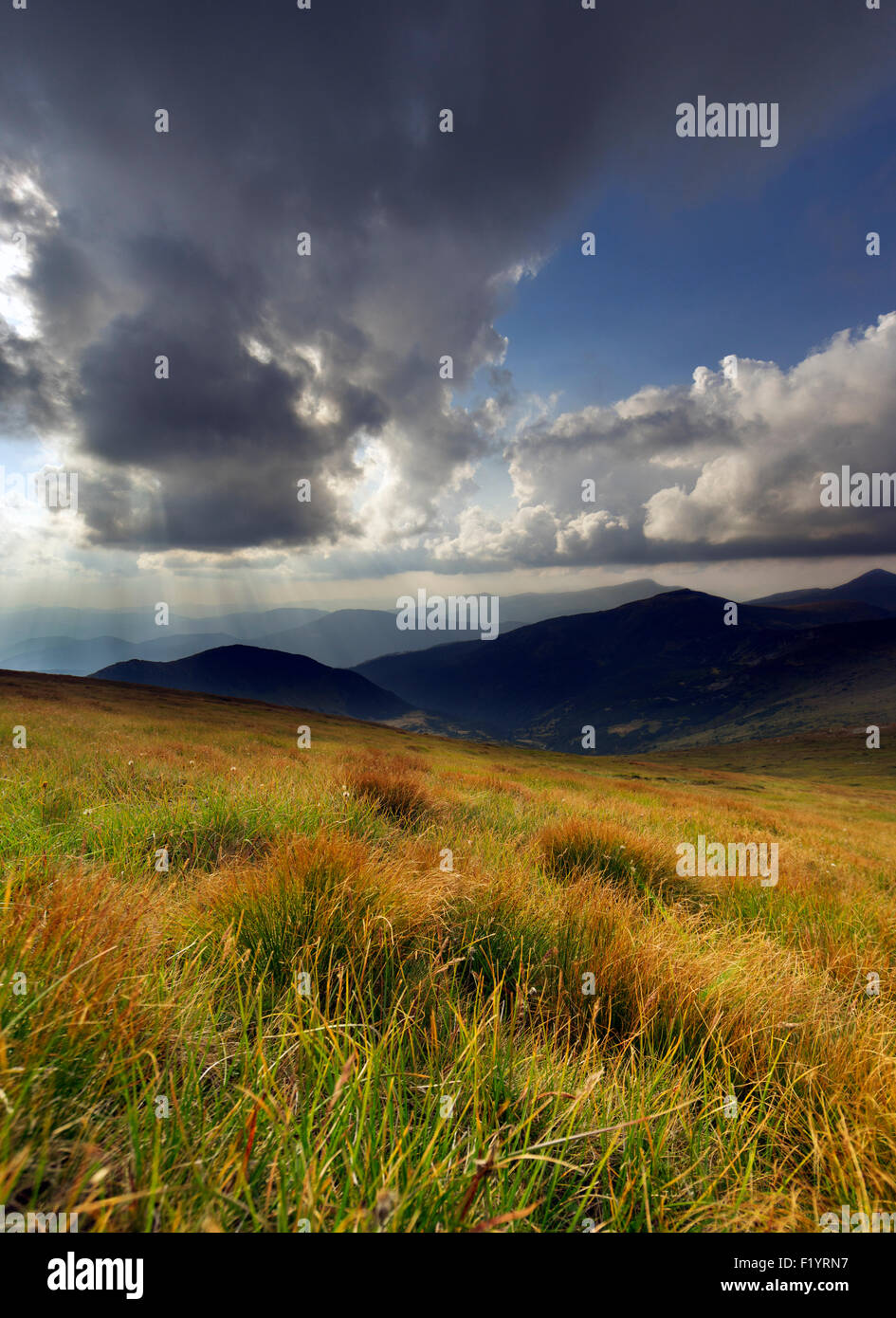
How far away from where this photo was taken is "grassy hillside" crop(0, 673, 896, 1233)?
3.98ft

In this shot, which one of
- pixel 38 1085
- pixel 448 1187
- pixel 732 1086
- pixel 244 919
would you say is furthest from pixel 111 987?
pixel 732 1086

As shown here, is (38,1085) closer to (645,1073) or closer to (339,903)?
(339,903)

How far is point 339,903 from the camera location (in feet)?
8.07

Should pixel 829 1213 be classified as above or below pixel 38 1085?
below

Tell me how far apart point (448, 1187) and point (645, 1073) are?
1058mm

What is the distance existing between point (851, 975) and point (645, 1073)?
8.79 ft

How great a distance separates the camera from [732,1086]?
6.40 feet

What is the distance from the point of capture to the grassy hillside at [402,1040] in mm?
1212

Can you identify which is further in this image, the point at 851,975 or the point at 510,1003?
the point at 851,975

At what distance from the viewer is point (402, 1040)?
189 centimetres
